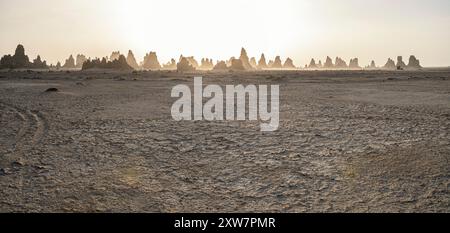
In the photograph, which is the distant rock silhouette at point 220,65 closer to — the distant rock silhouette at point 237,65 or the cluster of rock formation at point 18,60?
the distant rock silhouette at point 237,65

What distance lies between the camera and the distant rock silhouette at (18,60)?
390 ft

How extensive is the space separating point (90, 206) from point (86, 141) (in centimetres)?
418

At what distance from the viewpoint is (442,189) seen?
18.2 feet

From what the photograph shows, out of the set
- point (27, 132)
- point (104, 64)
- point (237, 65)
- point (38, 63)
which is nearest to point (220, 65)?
point (237, 65)

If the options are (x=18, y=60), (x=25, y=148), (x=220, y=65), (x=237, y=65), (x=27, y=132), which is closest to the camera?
(x=25, y=148)

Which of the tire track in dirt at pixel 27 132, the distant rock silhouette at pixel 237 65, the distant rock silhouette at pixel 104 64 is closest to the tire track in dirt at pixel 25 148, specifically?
the tire track in dirt at pixel 27 132

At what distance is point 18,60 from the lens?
420 ft

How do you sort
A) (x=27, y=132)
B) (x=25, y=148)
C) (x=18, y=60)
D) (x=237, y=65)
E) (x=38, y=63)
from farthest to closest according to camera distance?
(x=237, y=65), (x=38, y=63), (x=18, y=60), (x=27, y=132), (x=25, y=148)

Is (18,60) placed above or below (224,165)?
above

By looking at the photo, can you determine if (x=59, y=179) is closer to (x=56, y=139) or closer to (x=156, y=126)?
(x=56, y=139)

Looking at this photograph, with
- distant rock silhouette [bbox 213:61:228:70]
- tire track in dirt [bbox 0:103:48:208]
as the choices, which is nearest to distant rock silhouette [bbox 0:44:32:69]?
distant rock silhouette [bbox 213:61:228:70]

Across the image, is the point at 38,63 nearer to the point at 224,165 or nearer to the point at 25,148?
the point at 25,148
